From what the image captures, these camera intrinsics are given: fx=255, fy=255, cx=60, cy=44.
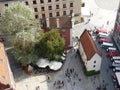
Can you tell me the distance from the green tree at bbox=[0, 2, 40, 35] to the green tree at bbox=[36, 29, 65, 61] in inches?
149

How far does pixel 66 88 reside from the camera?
59.9m

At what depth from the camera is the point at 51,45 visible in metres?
60.2

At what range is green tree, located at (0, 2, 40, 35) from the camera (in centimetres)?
6159

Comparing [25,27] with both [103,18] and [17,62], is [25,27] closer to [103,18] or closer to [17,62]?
[17,62]

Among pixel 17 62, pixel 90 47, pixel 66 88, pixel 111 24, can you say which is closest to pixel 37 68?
pixel 17 62

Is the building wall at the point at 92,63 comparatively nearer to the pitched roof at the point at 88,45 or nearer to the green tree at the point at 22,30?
the pitched roof at the point at 88,45

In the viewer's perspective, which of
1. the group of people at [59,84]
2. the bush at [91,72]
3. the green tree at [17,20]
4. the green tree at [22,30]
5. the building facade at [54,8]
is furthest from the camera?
the building facade at [54,8]

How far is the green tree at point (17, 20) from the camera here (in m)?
61.6

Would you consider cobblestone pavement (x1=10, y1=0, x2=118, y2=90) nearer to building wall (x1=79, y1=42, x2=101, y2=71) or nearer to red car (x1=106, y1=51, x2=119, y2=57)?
red car (x1=106, y1=51, x2=119, y2=57)

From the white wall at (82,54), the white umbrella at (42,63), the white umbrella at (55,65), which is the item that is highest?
the white wall at (82,54)

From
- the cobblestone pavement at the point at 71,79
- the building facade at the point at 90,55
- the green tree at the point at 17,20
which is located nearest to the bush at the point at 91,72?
the building facade at the point at 90,55

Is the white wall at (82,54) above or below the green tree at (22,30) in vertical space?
below

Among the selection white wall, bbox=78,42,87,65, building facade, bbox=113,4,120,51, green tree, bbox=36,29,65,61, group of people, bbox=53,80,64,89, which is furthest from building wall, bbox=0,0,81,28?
group of people, bbox=53,80,64,89

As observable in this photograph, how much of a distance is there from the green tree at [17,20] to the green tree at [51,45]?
3.77 m
